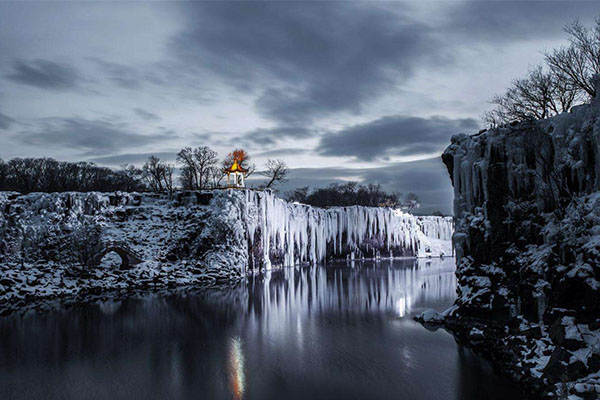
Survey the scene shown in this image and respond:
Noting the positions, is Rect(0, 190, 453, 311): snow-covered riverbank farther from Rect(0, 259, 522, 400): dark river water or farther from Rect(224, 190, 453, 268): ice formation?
Rect(0, 259, 522, 400): dark river water

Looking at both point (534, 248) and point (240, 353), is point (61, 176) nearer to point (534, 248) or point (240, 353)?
point (240, 353)

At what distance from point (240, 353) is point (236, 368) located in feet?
4.09

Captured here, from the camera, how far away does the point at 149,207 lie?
2897 cm

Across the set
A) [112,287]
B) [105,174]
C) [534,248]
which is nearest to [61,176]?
[105,174]

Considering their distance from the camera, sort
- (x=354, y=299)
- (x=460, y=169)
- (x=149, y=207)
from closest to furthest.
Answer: (x=460, y=169)
(x=354, y=299)
(x=149, y=207)

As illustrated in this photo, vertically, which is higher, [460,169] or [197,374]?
[460,169]

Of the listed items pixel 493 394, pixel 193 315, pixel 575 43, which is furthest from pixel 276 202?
pixel 493 394

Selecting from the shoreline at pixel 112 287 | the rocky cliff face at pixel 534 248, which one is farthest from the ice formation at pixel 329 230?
the rocky cliff face at pixel 534 248

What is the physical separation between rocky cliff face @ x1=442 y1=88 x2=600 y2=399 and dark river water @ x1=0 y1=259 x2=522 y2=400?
1.03 metres

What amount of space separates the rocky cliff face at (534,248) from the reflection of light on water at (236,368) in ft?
18.7

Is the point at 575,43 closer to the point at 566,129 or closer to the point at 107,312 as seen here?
the point at 566,129

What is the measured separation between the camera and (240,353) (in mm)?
10281

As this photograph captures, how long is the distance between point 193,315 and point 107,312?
156 inches

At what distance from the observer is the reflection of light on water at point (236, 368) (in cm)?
774
